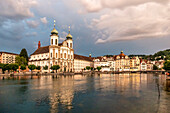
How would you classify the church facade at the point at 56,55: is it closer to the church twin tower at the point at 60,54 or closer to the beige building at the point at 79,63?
the church twin tower at the point at 60,54

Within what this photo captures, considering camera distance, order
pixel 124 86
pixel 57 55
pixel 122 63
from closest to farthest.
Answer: pixel 124 86
pixel 57 55
pixel 122 63

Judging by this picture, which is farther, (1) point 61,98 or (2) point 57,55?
(2) point 57,55

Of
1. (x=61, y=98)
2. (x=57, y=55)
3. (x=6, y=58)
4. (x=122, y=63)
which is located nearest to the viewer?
(x=61, y=98)

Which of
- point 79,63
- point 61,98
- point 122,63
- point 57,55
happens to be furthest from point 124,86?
point 122,63

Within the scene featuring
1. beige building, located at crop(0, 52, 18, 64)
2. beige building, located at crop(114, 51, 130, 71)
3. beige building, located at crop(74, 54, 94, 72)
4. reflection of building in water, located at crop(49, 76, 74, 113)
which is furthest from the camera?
beige building, located at crop(114, 51, 130, 71)

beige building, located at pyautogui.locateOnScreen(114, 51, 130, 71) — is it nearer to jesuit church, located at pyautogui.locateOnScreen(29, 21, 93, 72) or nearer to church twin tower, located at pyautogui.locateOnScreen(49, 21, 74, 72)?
jesuit church, located at pyautogui.locateOnScreen(29, 21, 93, 72)

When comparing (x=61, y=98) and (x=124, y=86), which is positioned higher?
(x=61, y=98)

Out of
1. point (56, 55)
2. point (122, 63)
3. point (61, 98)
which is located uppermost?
point (56, 55)

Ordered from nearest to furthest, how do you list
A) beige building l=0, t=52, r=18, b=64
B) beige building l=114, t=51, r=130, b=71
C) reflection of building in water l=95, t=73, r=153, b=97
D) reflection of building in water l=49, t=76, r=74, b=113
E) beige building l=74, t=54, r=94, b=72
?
1. reflection of building in water l=49, t=76, r=74, b=113
2. reflection of building in water l=95, t=73, r=153, b=97
3. beige building l=74, t=54, r=94, b=72
4. beige building l=0, t=52, r=18, b=64
5. beige building l=114, t=51, r=130, b=71

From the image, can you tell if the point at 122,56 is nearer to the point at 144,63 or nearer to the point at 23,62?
the point at 144,63

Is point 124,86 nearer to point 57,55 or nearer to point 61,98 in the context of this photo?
point 61,98

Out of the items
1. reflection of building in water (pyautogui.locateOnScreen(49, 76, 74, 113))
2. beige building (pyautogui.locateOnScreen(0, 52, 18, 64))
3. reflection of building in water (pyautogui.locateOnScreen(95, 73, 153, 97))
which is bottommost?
reflection of building in water (pyautogui.locateOnScreen(95, 73, 153, 97))

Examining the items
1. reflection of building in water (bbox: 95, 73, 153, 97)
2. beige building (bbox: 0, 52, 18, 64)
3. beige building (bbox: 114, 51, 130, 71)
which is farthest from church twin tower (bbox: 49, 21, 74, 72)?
reflection of building in water (bbox: 95, 73, 153, 97)

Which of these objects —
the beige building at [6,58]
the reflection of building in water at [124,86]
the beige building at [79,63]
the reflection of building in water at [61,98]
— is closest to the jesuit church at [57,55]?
the beige building at [79,63]
